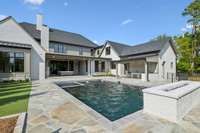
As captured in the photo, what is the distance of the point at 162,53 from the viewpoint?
20.9 meters

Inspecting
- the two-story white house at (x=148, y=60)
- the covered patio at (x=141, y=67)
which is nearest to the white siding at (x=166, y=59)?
the two-story white house at (x=148, y=60)

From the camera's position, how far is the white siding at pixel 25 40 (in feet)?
49.5

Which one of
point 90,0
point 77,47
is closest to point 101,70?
point 77,47

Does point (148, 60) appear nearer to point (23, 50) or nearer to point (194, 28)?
point (194, 28)

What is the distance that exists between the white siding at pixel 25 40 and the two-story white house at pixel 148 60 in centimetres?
1273

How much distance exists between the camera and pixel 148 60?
18.5m

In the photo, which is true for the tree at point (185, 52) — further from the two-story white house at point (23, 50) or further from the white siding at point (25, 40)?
the white siding at point (25, 40)

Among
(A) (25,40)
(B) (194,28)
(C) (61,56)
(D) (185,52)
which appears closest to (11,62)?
(A) (25,40)

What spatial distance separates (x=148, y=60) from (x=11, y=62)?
17822 millimetres

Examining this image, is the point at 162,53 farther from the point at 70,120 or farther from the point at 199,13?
the point at 70,120

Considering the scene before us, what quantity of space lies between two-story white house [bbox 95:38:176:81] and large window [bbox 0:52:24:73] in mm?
14949

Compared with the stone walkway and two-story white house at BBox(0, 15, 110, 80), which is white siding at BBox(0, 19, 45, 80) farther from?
the stone walkway

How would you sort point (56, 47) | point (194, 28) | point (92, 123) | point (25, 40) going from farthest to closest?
point (194, 28) → point (56, 47) → point (25, 40) → point (92, 123)

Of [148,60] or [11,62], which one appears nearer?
[11,62]
